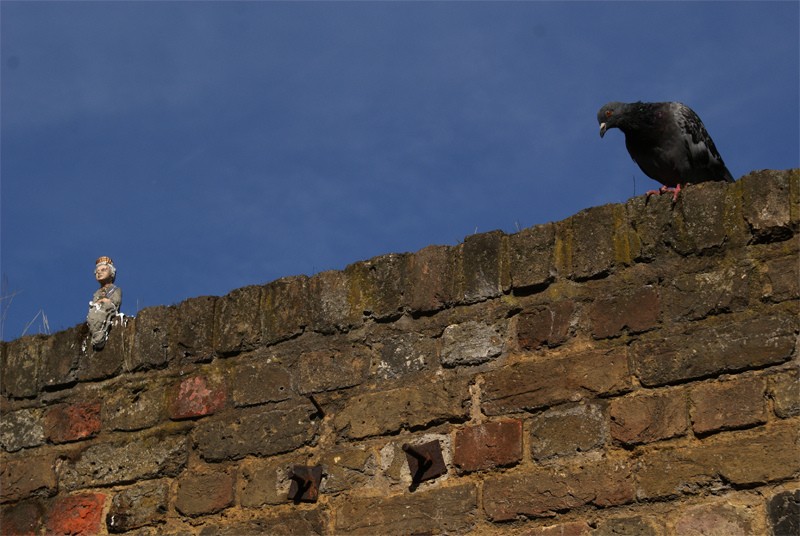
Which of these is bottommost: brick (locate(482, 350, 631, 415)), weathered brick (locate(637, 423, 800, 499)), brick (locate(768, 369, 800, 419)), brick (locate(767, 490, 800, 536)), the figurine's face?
brick (locate(767, 490, 800, 536))

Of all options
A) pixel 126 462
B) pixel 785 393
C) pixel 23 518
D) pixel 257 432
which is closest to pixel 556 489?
pixel 785 393

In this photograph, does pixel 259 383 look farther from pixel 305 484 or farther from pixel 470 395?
pixel 470 395

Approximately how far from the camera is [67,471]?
258 inches

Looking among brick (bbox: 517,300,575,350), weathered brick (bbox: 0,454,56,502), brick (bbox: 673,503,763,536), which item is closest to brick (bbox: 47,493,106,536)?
weathered brick (bbox: 0,454,56,502)

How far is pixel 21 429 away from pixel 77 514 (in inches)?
25.9

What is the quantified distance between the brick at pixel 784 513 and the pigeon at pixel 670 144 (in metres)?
1.99

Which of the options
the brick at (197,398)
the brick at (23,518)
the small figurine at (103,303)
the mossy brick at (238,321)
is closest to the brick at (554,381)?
the mossy brick at (238,321)

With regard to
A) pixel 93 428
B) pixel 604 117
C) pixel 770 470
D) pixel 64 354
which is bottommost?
pixel 770 470

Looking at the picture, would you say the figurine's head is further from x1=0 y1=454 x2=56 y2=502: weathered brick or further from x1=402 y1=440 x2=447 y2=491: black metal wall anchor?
x1=402 y1=440 x2=447 y2=491: black metal wall anchor

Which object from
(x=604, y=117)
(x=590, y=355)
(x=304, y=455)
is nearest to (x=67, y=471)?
(x=304, y=455)

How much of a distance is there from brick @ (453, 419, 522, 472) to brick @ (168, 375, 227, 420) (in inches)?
51.5

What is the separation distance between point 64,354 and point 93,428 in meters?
0.50

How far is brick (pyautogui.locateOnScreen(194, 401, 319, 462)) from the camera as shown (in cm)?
598

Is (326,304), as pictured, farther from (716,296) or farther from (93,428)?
(716,296)
